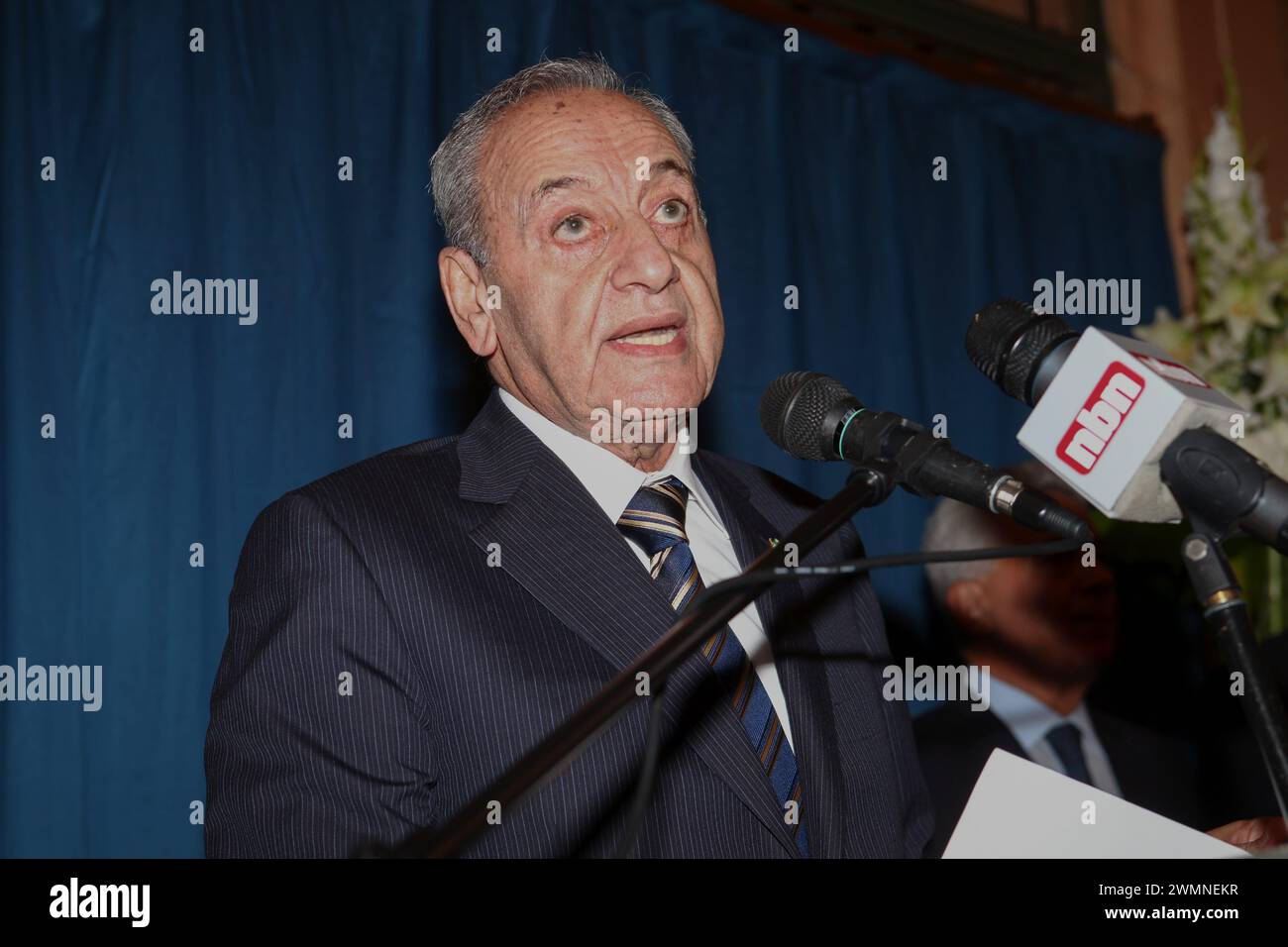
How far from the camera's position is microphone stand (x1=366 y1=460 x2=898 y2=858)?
702 mm

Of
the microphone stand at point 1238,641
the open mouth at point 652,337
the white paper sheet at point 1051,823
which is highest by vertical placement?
the open mouth at point 652,337

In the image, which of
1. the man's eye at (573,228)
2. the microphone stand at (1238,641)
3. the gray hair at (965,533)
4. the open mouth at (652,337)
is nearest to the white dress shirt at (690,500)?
the open mouth at (652,337)

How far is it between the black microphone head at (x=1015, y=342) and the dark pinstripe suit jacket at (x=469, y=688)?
488mm

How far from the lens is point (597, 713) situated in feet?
2.52

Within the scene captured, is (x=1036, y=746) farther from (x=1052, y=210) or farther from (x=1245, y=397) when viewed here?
(x=1052, y=210)

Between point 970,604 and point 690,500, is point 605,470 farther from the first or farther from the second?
point 970,604

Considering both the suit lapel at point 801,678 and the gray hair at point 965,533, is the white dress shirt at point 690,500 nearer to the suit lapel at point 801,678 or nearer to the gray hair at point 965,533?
the suit lapel at point 801,678

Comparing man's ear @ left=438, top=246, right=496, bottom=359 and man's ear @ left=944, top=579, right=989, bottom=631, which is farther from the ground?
man's ear @ left=438, top=246, right=496, bottom=359

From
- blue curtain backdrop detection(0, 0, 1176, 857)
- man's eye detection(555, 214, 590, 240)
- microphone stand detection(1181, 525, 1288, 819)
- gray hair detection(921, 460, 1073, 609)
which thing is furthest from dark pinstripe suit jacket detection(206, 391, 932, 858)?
gray hair detection(921, 460, 1073, 609)

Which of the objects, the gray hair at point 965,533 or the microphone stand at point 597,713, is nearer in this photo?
the microphone stand at point 597,713

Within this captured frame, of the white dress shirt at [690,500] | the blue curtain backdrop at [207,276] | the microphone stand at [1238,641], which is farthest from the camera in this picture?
the blue curtain backdrop at [207,276]

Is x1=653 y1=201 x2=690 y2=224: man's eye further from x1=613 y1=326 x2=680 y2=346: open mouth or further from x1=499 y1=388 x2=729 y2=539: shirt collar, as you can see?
x1=499 y1=388 x2=729 y2=539: shirt collar

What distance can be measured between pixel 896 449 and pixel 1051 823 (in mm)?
382

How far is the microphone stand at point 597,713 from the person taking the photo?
702mm
